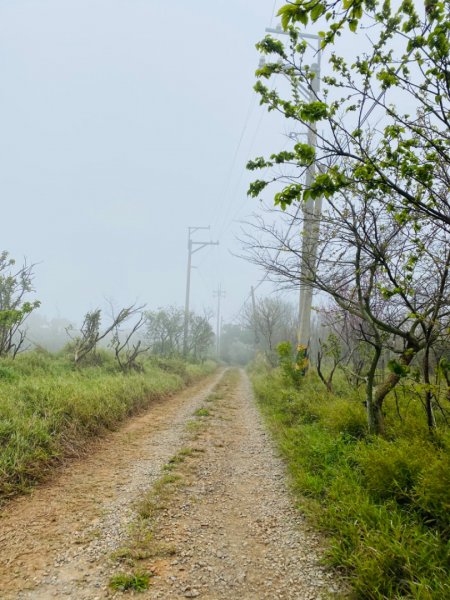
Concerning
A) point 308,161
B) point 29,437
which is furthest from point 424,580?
point 29,437

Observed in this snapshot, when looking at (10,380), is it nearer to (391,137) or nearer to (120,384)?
(120,384)

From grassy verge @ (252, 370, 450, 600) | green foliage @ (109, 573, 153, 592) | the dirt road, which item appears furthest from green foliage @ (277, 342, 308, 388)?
green foliage @ (109, 573, 153, 592)

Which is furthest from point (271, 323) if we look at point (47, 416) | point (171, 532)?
point (171, 532)

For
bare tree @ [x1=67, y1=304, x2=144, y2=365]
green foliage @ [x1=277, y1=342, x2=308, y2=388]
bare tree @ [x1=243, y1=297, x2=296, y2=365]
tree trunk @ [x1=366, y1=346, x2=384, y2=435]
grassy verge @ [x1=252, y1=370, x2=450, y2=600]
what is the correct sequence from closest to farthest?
1. grassy verge @ [x1=252, y1=370, x2=450, y2=600]
2. tree trunk @ [x1=366, y1=346, x2=384, y2=435]
3. green foliage @ [x1=277, y1=342, x2=308, y2=388]
4. bare tree @ [x1=67, y1=304, x2=144, y2=365]
5. bare tree @ [x1=243, y1=297, x2=296, y2=365]

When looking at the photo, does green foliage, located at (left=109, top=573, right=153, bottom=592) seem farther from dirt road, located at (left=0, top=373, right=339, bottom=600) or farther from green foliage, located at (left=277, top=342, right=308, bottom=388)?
green foliage, located at (left=277, top=342, right=308, bottom=388)

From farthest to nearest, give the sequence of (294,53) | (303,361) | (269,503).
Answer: (303,361) → (269,503) → (294,53)

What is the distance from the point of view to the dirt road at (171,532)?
257 centimetres

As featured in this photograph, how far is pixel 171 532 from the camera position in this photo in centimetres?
321

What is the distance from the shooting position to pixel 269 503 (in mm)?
3951

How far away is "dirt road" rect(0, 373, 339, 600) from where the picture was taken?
2.57m

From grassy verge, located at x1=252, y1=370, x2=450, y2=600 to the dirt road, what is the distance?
0.26 meters

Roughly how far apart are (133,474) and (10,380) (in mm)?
4844

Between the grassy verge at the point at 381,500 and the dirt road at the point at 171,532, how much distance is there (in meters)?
0.26

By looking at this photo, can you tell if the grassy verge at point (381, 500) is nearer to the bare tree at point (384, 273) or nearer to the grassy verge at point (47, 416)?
the bare tree at point (384, 273)
